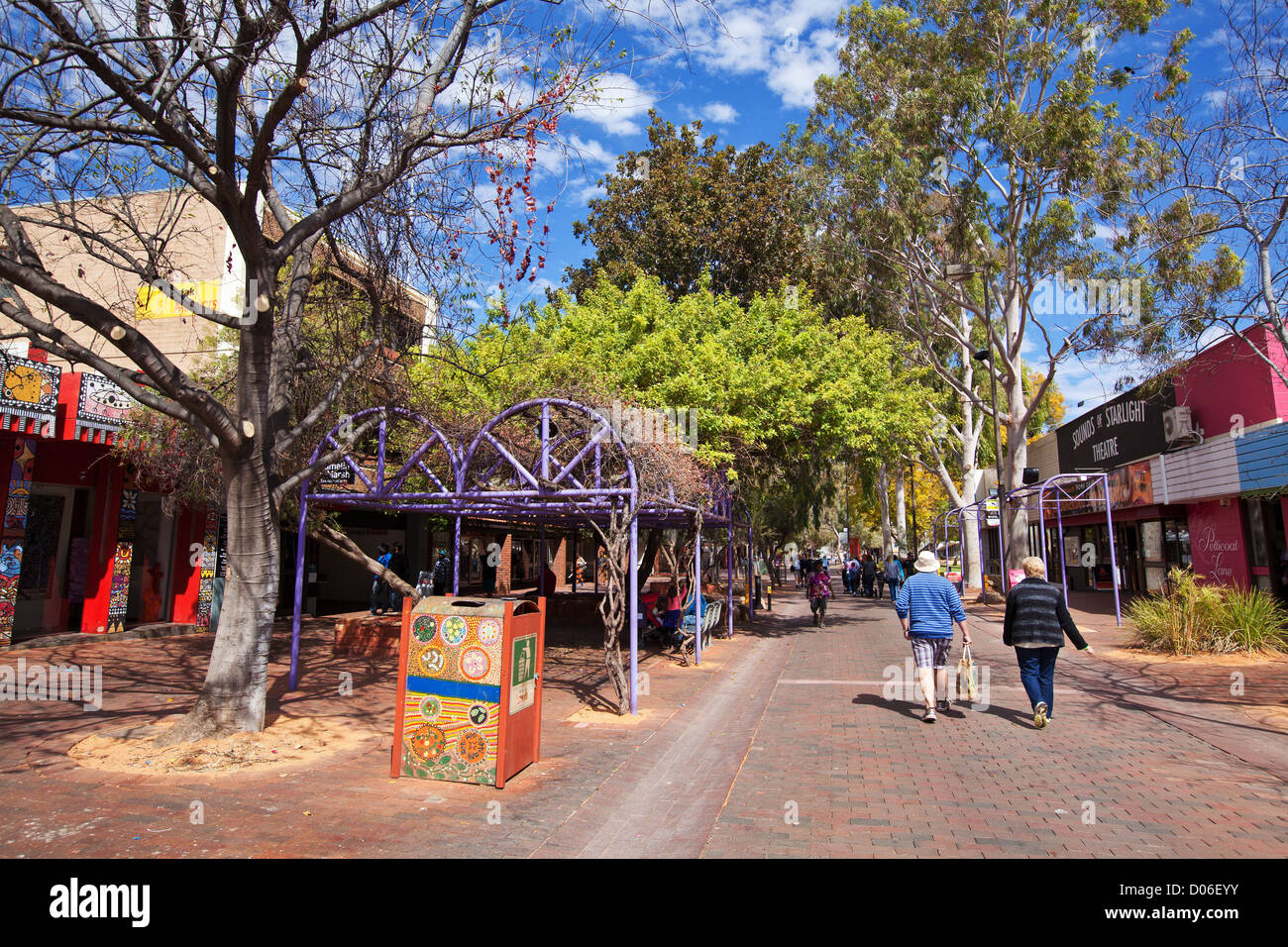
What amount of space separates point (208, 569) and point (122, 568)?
6.68 ft

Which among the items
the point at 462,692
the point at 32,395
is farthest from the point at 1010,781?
the point at 32,395

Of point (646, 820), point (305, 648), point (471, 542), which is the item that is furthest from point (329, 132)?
point (471, 542)

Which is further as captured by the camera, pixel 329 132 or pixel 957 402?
pixel 957 402

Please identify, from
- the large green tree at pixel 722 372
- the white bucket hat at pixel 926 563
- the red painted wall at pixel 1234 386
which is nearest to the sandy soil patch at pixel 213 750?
the large green tree at pixel 722 372

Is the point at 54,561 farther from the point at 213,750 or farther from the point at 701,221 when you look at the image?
the point at 701,221

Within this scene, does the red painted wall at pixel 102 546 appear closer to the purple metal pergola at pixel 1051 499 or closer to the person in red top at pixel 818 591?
the person in red top at pixel 818 591

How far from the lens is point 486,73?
283 inches

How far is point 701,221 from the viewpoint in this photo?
71.1ft

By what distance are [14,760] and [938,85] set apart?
22.8 metres

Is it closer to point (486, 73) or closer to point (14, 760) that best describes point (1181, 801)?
point (486, 73)

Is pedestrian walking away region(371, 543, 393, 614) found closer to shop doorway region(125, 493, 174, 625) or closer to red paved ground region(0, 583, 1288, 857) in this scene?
shop doorway region(125, 493, 174, 625)

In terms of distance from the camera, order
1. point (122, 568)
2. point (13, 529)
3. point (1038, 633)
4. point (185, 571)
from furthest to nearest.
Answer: point (185, 571)
point (122, 568)
point (13, 529)
point (1038, 633)

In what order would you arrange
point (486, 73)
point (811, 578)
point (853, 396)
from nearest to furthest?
point (486, 73) → point (853, 396) → point (811, 578)

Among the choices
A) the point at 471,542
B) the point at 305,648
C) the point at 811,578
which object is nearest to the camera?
the point at 305,648
